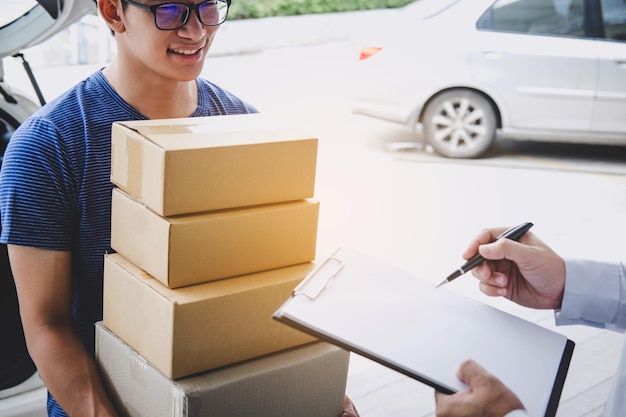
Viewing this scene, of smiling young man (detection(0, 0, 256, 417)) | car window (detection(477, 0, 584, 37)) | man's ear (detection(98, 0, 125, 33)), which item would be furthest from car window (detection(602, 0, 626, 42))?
man's ear (detection(98, 0, 125, 33))

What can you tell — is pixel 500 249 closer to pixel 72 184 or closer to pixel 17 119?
pixel 72 184

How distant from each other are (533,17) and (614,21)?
572 millimetres

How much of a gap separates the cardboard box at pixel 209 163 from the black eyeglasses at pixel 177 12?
0.20 meters

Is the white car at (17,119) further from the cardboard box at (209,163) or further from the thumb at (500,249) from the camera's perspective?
the thumb at (500,249)

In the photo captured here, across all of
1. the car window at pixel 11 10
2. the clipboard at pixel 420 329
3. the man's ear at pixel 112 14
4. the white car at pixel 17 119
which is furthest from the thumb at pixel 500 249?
the car window at pixel 11 10

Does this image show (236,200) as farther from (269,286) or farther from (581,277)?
(581,277)

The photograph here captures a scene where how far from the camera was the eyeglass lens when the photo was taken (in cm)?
135

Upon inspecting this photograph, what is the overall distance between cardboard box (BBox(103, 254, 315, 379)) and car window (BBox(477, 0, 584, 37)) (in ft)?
15.0

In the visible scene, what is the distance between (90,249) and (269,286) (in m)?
0.38

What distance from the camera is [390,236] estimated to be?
4477 mm

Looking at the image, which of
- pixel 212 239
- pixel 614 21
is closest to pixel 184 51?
pixel 212 239

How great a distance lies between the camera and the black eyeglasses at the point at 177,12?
135cm

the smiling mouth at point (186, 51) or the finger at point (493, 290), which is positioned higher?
the smiling mouth at point (186, 51)

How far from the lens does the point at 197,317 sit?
1128 millimetres
